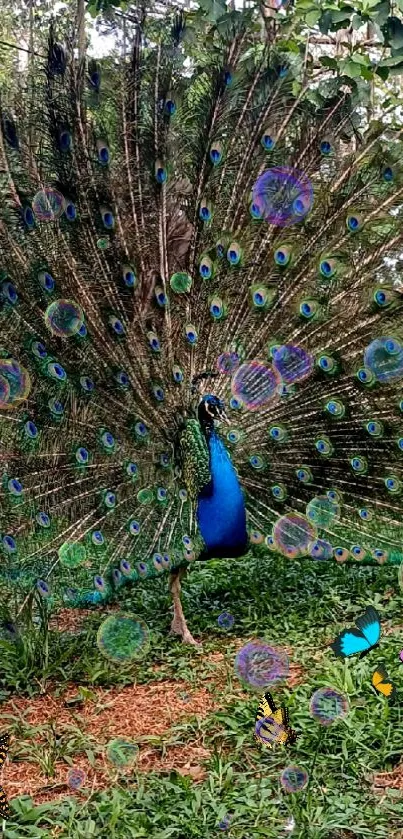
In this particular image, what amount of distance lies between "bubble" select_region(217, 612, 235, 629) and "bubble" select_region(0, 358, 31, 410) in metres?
1.52

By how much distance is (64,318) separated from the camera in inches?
144

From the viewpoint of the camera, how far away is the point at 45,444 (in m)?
3.71

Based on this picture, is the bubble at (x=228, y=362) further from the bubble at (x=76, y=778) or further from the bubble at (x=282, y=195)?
the bubble at (x=76, y=778)

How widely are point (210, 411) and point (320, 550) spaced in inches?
33.9

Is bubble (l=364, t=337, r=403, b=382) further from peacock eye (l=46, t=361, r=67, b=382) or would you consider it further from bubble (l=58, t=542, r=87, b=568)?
bubble (l=58, t=542, r=87, b=568)

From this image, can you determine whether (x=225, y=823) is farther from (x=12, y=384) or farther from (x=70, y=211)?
(x=70, y=211)

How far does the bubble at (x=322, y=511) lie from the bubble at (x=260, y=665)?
64 centimetres

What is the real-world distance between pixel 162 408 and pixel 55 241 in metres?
0.91

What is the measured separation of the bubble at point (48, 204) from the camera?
11.7 feet

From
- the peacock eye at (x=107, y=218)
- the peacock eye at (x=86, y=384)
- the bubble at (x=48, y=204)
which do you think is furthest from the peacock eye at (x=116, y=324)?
the bubble at (x=48, y=204)

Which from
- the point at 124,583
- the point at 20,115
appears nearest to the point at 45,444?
the point at 124,583

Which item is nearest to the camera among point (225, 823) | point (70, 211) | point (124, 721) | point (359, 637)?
point (359, 637)

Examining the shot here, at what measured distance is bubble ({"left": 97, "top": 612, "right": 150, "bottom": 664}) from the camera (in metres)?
3.42

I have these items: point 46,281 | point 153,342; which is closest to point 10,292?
point 46,281
